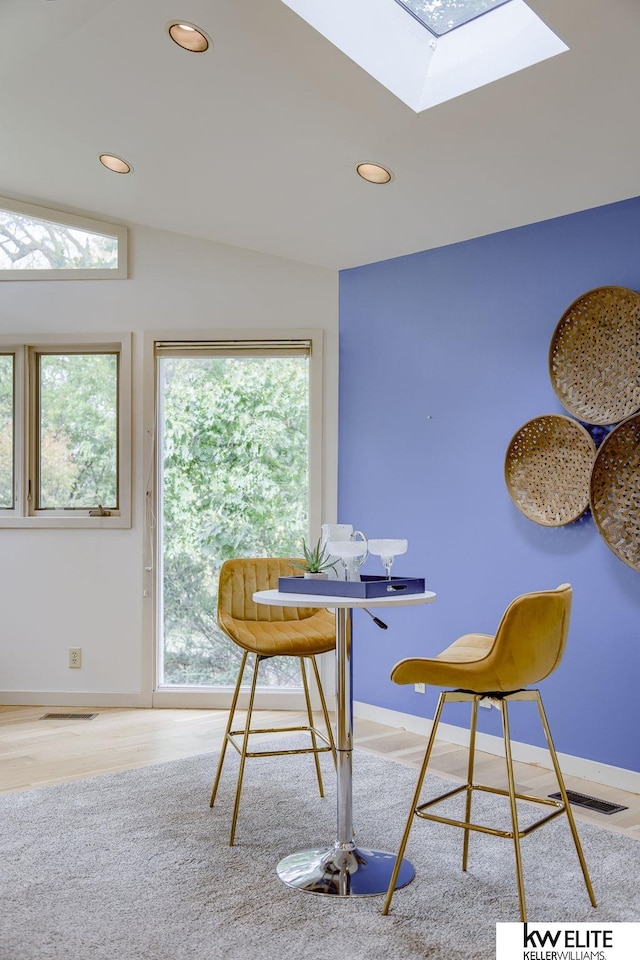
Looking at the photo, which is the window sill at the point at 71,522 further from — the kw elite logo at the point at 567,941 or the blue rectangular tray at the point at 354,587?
the kw elite logo at the point at 567,941

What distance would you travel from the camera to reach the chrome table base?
245 centimetres

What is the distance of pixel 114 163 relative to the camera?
4066 millimetres

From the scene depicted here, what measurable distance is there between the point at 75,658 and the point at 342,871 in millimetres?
2692

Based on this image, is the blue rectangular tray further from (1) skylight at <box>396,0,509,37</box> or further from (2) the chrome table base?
(1) skylight at <box>396,0,509,37</box>

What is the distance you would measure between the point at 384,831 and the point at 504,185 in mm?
2474

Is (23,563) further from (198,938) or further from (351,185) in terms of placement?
(198,938)

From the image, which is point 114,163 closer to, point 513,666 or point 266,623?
point 266,623

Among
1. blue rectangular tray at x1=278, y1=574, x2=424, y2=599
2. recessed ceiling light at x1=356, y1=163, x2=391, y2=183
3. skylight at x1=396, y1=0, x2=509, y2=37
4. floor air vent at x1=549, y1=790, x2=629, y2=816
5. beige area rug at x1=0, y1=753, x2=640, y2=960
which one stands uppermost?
skylight at x1=396, y1=0, x2=509, y2=37

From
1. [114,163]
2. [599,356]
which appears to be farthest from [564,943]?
[114,163]

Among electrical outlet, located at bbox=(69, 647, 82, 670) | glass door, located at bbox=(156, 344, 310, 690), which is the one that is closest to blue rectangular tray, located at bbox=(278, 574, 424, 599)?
glass door, located at bbox=(156, 344, 310, 690)

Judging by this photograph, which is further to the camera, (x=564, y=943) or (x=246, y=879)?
(x=246, y=879)

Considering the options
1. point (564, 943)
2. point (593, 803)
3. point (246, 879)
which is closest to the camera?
point (564, 943)

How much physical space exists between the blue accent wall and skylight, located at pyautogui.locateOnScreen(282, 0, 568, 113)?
0.90 m

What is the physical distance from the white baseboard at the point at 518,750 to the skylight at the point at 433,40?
8.44ft
